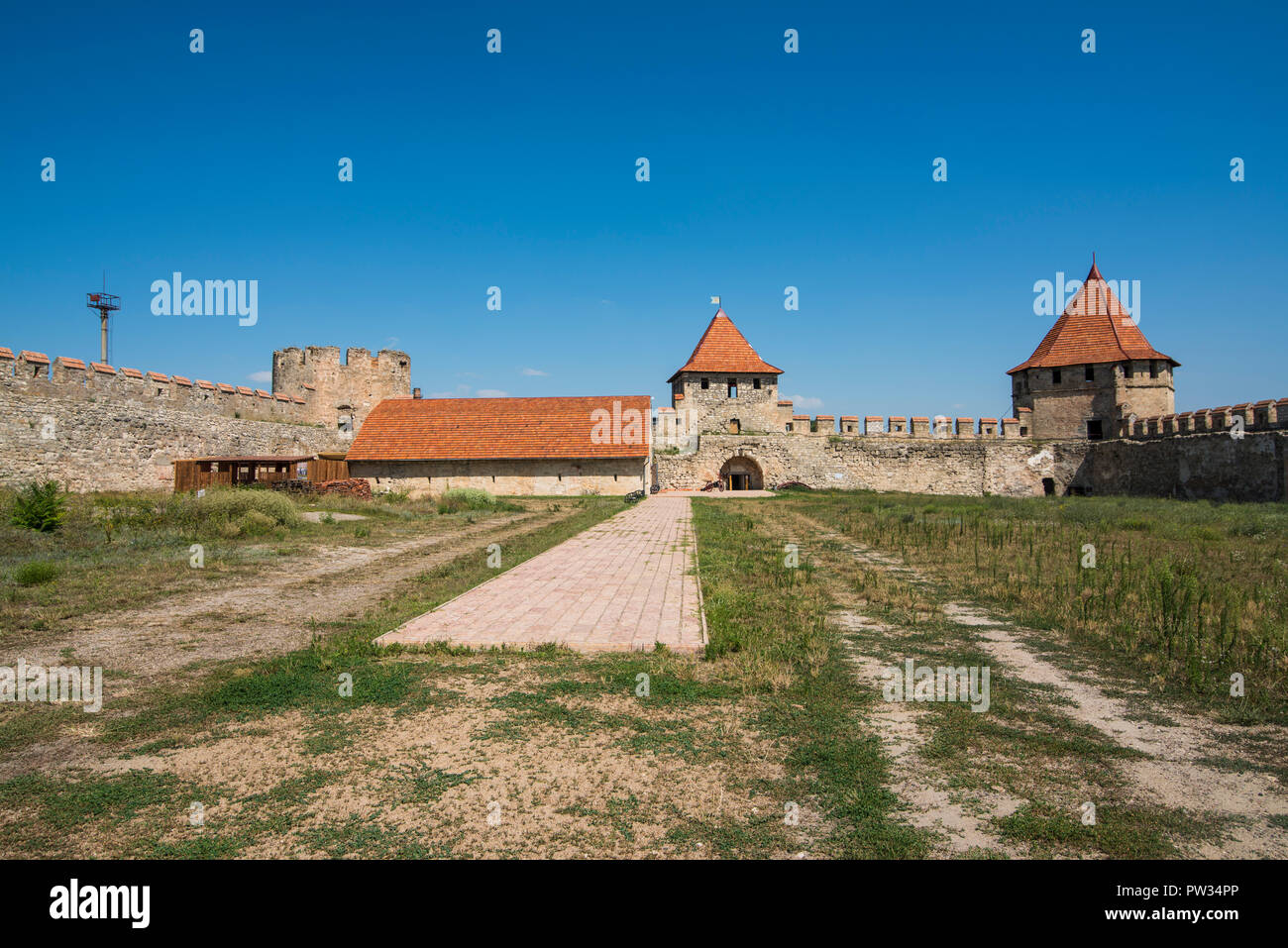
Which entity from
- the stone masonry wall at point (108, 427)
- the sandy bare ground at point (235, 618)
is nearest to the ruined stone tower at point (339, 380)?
the stone masonry wall at point (108, 427)

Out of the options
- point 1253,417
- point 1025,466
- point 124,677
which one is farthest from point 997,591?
point 1025,466

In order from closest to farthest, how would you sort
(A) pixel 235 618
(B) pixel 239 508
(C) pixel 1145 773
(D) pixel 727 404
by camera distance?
(C) pixel 1145 773 < (A) pixel 235 618 < (B) pixel 239 508 < (D) pixel 727 404

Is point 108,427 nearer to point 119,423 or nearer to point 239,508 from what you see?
point 119,423

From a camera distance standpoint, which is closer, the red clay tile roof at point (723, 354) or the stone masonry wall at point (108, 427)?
the stone masonry wall at point (108, 427)

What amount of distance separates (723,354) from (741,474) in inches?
277

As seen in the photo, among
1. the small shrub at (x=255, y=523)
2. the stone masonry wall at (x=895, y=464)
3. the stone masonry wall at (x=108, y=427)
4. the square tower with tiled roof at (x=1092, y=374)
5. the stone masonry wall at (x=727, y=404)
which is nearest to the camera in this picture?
the small shrub at (x=255, y=523)

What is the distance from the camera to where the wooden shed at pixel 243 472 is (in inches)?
898

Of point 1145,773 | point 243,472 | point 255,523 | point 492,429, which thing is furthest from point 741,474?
point 1145,773

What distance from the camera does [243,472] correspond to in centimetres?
2670

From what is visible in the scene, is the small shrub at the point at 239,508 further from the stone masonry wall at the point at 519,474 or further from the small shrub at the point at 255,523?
the stone masonry wall at the point at 519,474

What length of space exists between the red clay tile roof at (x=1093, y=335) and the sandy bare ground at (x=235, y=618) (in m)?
37.2

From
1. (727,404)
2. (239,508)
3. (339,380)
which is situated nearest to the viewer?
(239,508)

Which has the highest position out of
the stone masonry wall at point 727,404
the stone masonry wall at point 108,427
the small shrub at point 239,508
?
the stone masonry wall at point 727,404
